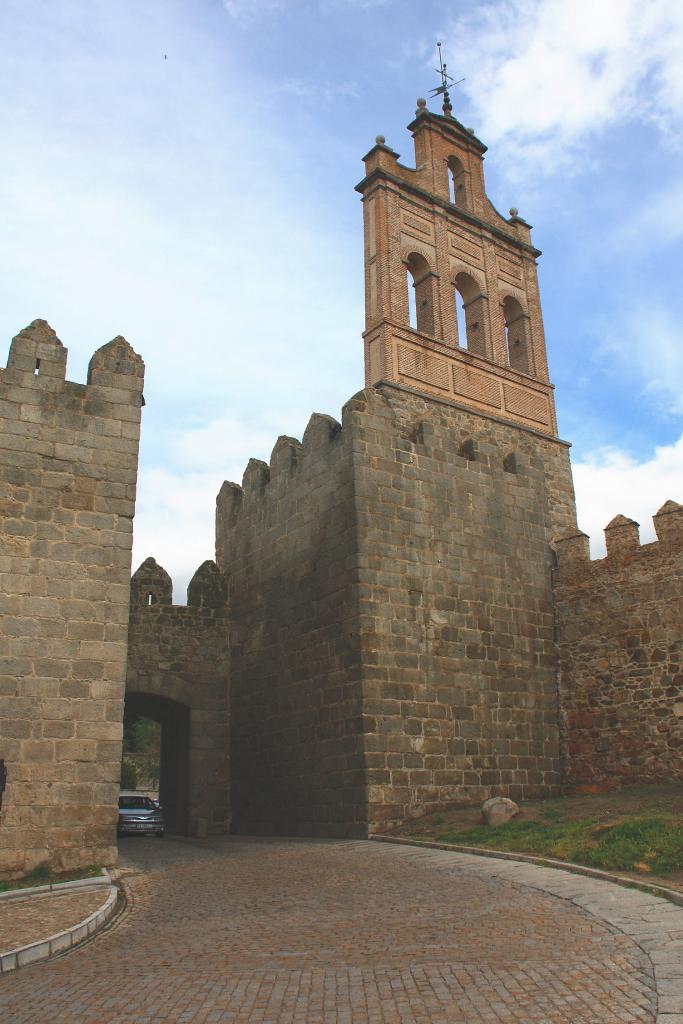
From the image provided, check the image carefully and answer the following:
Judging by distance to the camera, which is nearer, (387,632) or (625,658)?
(387,632)

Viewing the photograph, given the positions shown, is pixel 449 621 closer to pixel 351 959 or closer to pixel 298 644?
pixel 298 644

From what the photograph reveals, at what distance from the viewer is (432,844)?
10.9 meters

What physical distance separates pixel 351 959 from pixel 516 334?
20139 mm

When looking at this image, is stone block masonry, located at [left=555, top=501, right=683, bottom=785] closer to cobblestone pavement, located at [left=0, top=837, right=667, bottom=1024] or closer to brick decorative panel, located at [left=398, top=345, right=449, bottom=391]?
cobblestone pavement, located at [left=0, top=837, right=667, bottom=1024]

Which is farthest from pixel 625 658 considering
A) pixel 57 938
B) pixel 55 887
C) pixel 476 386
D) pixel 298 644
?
pixel 57 938

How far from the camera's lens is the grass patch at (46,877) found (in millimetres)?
8430

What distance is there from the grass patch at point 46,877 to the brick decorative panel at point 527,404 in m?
15.3

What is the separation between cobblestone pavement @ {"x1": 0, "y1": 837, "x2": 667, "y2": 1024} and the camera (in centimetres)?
445

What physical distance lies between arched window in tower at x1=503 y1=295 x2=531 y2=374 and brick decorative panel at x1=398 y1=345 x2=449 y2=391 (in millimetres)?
3382

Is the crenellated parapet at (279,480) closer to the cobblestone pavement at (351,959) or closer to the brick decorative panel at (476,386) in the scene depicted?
the brick decorative panel at (476,386)

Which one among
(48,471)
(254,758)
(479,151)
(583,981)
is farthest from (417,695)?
(479,151)

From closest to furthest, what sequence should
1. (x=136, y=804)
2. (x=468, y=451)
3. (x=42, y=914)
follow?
(x=42, y=914) < (x=468, y=451) < (x=136, y=804)

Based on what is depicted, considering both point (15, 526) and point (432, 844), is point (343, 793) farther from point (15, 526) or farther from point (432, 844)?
point (15, 526)

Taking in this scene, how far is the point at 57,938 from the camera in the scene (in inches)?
238
